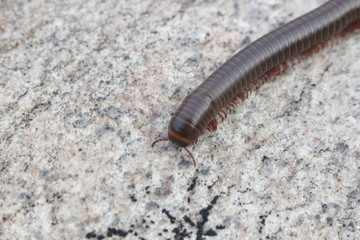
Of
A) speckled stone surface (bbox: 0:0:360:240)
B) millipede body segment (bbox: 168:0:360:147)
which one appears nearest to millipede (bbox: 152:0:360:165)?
millipede body segment (bbox: 168:0:360:147)

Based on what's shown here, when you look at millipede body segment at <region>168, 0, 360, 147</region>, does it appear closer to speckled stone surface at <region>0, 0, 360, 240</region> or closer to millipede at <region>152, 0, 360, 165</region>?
millipede at <region>152, 0, 360, 165</region>

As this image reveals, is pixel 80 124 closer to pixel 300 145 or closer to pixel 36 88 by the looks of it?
pixel 36 88

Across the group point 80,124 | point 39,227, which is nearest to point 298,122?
point 80,124

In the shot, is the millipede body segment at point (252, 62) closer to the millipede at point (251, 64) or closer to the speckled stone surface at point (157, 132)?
the millipede at point (251, 64)

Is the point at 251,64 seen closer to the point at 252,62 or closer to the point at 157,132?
the point at 252,62

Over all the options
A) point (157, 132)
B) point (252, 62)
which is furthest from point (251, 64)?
point (157, 132)

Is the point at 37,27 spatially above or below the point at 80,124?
above
